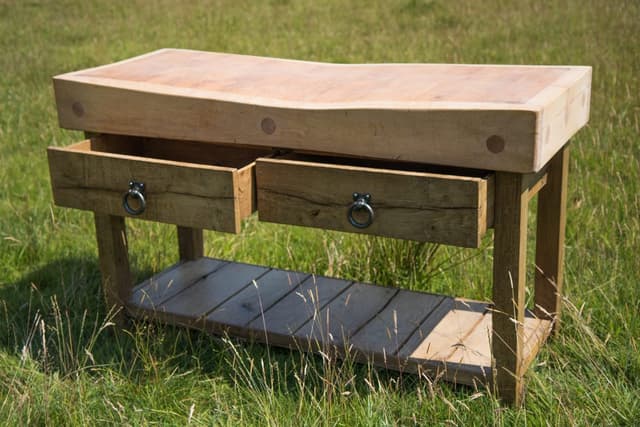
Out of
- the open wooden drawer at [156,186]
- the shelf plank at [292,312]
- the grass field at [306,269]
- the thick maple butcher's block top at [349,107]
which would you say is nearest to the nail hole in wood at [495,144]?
the thick maple butcher's block top at [349,107]

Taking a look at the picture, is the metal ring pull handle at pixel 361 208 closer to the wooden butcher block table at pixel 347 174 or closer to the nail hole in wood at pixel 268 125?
the wooden butcher block table at pixel 347 174

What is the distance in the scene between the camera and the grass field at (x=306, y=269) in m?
2.44

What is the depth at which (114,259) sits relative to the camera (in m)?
3.01

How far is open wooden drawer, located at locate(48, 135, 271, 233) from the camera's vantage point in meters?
2.42

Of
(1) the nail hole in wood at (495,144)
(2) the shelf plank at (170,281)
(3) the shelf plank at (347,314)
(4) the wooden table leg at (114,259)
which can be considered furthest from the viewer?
(2) the shelf plank at (170,281)

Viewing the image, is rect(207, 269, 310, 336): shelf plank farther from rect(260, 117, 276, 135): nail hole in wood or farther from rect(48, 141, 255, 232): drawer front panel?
rect(260, 117, 276, 135): nail hole in wood

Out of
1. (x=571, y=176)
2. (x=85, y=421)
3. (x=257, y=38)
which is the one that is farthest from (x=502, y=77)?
(x=257, y=38)

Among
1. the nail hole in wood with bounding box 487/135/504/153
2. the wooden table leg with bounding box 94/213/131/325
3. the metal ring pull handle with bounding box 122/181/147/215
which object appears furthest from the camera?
the wooden table leg with bounding box 94/213/131/325

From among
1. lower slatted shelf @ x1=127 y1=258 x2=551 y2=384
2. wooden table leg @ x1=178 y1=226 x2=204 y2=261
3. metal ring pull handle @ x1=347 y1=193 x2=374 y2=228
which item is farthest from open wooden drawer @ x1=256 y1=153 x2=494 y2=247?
wooden table leg @ x1=178 y1=226 x2=204 y2=261

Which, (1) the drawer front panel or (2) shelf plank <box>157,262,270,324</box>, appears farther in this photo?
(2) shelf plank <box>157,262,270,324</box>

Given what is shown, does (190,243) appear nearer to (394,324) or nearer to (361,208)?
(394,324)

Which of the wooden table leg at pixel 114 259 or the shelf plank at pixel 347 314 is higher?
the wooden table leg at pixel 114 259

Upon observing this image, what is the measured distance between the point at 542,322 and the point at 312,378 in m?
0.83

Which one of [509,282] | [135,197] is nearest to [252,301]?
[135,197]
